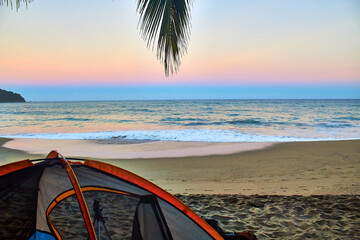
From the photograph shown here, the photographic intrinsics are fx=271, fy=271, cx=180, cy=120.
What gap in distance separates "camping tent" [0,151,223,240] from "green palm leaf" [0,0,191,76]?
157 cm

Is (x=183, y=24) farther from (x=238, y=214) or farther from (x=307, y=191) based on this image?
(x=307, y=191)

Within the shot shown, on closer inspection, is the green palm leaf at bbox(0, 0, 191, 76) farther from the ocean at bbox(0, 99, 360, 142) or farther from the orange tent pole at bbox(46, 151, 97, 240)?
the ocean at bbox(0, 99, 360, 142)

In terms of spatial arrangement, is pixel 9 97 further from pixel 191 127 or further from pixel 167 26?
pixel 167 26

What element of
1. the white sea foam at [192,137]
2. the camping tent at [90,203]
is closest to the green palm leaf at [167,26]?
the camping tent at [90,203]

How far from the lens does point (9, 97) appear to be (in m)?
116

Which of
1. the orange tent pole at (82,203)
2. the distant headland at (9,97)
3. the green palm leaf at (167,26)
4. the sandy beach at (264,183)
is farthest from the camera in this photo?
the distant headland at (9,97)

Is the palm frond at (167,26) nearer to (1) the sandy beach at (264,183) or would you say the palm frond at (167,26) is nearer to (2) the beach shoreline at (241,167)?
(1) the sandy beach at (264,183)

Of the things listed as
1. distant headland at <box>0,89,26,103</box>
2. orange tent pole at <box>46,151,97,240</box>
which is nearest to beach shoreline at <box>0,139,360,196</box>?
orange tent pole at <box>46,151,97,240</box>

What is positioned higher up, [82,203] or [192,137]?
[82,203]

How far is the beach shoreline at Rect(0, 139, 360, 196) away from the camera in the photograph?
6.21m

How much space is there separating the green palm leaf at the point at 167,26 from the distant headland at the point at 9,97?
425ft

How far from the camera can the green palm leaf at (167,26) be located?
118 inches

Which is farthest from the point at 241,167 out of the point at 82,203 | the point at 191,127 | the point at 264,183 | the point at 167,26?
the point at 191,127

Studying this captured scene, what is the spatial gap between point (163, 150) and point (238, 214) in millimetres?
7724
